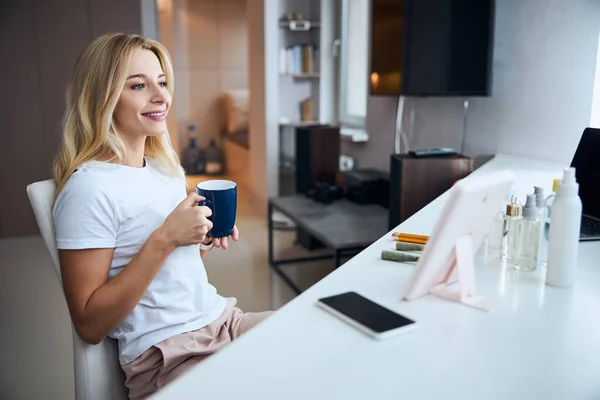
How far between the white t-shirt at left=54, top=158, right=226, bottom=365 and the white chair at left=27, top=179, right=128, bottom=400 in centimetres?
3

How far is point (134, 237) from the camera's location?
1230 mm

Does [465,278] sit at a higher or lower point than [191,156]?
higher

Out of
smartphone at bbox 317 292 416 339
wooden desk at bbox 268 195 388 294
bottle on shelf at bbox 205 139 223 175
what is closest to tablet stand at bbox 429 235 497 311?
smartphone at bbox 317 292 416 339

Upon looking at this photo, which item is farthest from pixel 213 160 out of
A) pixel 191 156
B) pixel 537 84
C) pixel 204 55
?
pixel 537 84

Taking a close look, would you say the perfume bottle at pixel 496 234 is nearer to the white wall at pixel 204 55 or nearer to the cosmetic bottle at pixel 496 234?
the cosmetic bottle at pixel 496 234

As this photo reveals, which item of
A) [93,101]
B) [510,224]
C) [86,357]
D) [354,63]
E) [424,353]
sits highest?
[354,63]

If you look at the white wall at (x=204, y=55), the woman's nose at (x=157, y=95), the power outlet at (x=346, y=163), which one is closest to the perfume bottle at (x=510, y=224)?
the woman's nose at (x=157, y=95)

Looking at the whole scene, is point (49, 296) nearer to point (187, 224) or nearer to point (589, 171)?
point (187, 224)

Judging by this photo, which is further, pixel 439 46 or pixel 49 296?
pixel 49 296

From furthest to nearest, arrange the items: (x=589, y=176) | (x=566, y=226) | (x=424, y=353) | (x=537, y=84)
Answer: (x=537, y=84) → (x=589, y=176) → (x=566, y=226) → (x=424, y=353)

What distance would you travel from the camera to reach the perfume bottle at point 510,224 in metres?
1.21

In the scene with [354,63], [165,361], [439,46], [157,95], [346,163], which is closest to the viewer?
[165,361]

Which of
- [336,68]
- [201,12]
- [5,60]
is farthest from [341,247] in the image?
[201,12]

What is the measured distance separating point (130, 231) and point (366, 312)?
572 millimetres
